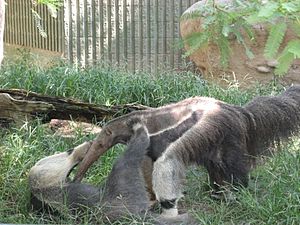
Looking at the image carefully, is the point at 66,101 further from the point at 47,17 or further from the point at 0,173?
the point at 47,17

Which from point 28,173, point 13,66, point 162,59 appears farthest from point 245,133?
point 162,59

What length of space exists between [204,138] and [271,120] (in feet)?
2.49

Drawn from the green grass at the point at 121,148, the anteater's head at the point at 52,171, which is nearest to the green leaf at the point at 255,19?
the green grass at the point at 121,148

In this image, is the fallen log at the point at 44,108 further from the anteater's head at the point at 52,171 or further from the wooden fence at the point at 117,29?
the wooden fence at the point at 117,29

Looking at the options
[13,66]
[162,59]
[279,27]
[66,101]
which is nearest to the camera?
[279,27]

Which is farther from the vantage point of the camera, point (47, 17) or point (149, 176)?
point (47, 17)

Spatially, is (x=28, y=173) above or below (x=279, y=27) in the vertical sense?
below

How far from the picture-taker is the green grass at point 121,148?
502cm

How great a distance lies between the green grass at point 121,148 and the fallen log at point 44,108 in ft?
0.48

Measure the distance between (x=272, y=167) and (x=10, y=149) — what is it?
246cm

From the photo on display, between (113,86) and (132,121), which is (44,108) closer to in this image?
(113,86)

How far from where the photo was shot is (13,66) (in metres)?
8.71

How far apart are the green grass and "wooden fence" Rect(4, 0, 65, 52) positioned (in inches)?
169

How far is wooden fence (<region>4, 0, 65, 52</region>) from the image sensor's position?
13352 millimetres
